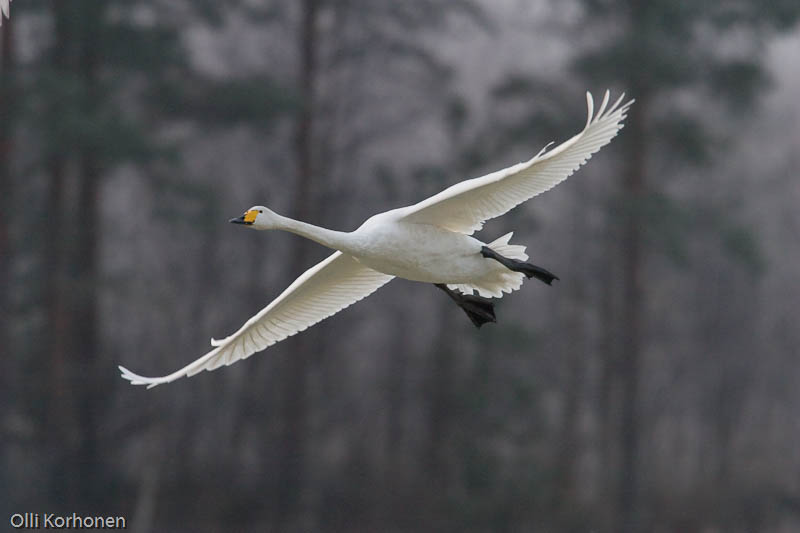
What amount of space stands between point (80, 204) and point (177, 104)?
2.07 metres

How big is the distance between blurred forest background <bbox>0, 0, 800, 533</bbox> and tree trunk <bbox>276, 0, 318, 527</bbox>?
0.05m

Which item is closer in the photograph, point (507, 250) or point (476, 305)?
point (507, 250)

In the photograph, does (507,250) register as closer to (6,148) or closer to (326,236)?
(326,236)

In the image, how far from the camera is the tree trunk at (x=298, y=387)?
18750mm

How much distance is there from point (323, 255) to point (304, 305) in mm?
12012

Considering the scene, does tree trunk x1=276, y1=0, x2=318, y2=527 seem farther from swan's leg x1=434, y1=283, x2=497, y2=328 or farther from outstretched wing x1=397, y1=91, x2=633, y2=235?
outstretched wing x1=397, y1=91, x2=633, y2=235

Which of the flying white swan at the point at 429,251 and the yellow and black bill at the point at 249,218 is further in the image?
the yellow and black bill at the point at 249,218

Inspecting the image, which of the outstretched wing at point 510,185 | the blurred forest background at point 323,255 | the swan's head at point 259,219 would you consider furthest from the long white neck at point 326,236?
the blurred forest background at point 323,255

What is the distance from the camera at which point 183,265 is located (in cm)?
2259

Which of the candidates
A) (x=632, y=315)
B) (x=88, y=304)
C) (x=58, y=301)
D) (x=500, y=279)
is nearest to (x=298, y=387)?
(x=88, y=304)

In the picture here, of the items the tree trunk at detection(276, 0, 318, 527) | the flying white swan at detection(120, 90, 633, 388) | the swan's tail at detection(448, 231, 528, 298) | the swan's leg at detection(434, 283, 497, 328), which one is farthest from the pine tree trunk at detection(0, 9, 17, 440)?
the swan's tail at detection(448, 231, 528, 298)

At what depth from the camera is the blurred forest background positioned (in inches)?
704

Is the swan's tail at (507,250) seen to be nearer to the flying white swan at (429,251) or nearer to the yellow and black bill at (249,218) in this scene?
the flying white swan at (429,251)

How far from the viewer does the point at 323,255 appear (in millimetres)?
19766
